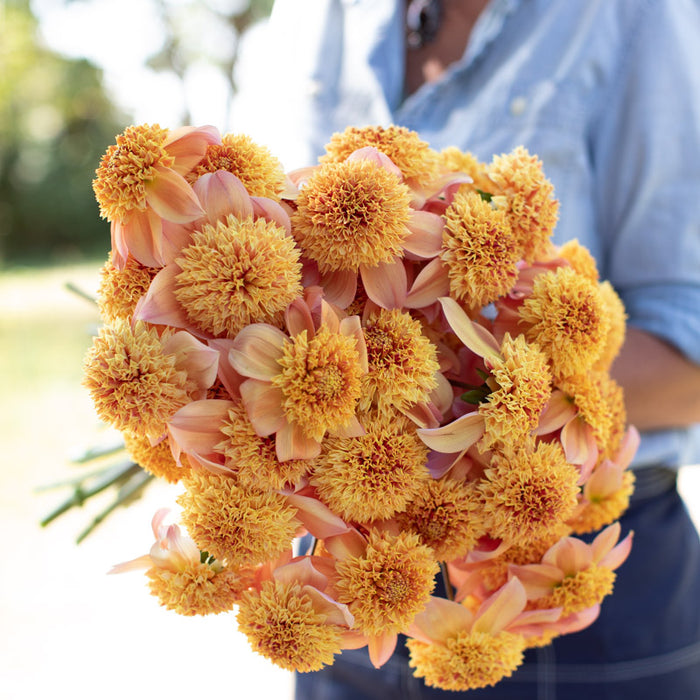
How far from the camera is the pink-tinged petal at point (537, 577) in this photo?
1.58 feet

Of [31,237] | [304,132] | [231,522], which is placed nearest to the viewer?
[231,522]

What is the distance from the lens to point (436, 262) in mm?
436

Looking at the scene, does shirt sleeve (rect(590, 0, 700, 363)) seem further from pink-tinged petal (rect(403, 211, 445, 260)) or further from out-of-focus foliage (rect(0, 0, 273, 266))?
out-of-focus foliage (rect(0, 0, 273, 266))

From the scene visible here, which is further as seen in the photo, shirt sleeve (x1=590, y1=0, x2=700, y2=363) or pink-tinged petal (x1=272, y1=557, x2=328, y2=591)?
shirt sleeve (x1=590, y1=0, x2=700, y2=363)

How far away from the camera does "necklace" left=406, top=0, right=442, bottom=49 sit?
38.2 inches

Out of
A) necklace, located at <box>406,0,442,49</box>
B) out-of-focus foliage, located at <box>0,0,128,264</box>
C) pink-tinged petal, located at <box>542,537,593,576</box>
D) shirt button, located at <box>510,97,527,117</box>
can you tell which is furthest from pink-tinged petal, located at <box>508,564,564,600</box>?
out-of-focus foliage, located at <box>0,0,128,264</box>

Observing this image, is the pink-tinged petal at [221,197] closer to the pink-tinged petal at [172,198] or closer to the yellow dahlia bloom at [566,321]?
the pink-tinged petal at [172,198]

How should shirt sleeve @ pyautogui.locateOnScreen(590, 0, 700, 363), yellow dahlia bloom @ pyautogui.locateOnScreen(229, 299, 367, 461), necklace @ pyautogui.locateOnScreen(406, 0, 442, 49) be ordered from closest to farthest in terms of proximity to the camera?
yellow dahlia bloom @ pyautogui.locateOnScreen(229, 299, 367, 461) < shirt sleeve @ pyautogui.locateOnScreen(590, 0, 700, 363) < necklace @ pyautogui.locateOnScreen(406, 0, 442, 49)

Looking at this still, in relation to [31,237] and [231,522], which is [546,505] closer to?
[231,522]

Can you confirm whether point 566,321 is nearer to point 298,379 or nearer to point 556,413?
point 556,413

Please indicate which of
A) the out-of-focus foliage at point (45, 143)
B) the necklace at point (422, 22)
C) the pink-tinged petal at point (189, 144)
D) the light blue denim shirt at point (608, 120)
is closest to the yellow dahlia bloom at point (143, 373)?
the pink-tinged petal at point (189, 144)

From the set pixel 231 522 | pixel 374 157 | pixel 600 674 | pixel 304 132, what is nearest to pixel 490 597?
pixel 231 522

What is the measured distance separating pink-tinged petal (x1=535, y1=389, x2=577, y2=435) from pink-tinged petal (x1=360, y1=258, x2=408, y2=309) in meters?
0.11

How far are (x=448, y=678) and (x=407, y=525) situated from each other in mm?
114
